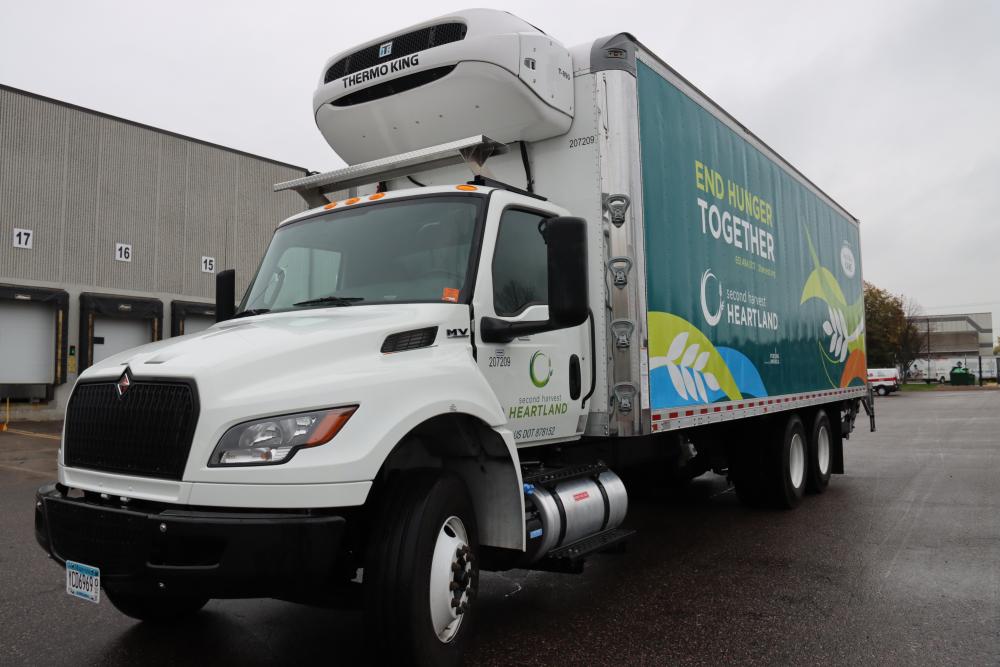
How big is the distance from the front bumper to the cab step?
1.78m

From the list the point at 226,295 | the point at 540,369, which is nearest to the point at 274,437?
the point at 540,369

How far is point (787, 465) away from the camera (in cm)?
859

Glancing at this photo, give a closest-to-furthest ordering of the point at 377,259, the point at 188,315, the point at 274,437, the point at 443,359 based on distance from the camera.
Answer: the point at 274,437
the point at 443,359
the point at 377,259
the point at 188,315

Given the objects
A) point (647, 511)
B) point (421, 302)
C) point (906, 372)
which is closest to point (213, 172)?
point (647, 511)

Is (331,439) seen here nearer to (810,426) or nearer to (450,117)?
(450,117)

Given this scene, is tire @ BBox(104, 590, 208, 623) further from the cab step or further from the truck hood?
the cab step

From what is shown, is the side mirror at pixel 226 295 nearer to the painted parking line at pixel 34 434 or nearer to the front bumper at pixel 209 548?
the front bumper at pixel 209 548

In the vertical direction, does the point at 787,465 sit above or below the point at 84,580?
below

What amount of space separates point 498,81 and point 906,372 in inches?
3270

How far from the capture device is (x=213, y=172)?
2936 cm

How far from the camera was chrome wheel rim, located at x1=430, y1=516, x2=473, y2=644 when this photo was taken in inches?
144

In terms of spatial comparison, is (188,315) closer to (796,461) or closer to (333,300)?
(796,461)

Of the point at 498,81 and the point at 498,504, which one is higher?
the point at 498,81

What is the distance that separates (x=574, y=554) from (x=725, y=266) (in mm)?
3443
